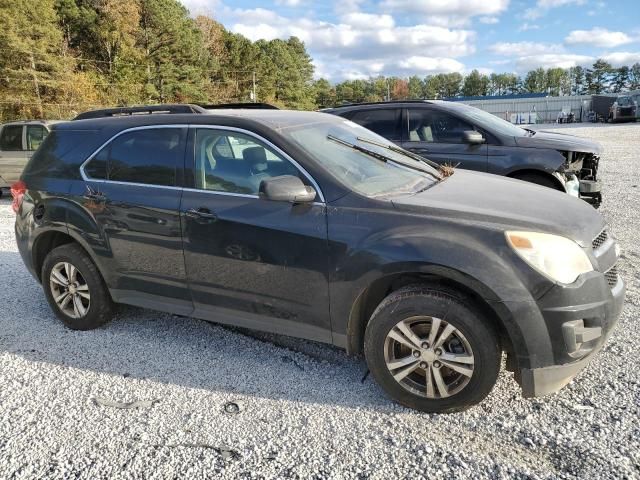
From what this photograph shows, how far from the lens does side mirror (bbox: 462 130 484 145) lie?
6.95m

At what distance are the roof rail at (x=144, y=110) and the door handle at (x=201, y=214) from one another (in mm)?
831

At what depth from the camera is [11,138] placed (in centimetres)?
1155

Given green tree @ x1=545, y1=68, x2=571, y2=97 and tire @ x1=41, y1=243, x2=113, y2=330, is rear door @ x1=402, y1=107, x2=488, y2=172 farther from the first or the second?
green tree @ x1=545, y1=68, x2=571, y2=97

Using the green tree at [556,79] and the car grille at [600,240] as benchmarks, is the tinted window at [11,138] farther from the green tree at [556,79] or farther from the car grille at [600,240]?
the green tree at [556,79]

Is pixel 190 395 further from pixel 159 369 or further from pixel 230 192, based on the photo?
pixel 230 192

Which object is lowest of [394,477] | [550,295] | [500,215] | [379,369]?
[394,477]

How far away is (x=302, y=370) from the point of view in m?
3.65

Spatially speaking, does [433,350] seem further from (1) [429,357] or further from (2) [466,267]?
(2) [466,267]

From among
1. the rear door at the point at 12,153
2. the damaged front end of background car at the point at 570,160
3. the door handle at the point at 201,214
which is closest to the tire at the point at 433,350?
the door handle at the point at 201,214

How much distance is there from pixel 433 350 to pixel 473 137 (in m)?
4.65

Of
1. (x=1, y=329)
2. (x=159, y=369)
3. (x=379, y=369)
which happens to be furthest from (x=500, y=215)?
(x=1, y=329)

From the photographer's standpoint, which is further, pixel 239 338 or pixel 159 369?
pixel 239 338

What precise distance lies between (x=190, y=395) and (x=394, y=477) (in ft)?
4.82

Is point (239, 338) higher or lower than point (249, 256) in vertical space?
lower
